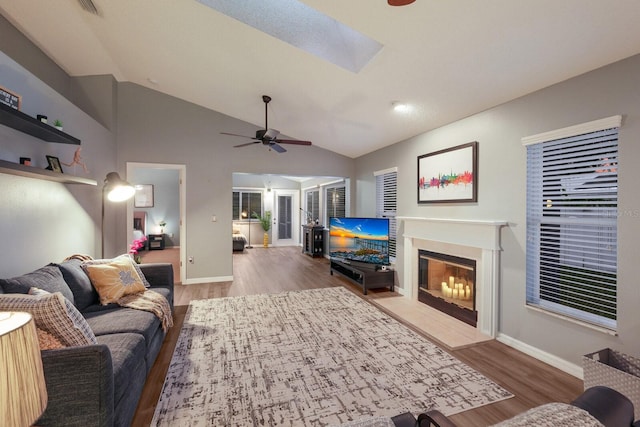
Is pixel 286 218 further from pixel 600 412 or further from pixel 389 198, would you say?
pixel 600 412

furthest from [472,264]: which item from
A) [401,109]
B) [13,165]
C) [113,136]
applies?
[113,136]

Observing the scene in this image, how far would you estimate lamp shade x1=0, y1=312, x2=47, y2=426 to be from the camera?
75 centimetres

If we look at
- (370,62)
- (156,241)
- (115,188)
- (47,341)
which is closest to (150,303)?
(47,341)

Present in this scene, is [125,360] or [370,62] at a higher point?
[370,62]

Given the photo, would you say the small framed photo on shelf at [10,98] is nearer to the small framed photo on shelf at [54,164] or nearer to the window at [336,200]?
the small framed photo on shelf at [54,164]

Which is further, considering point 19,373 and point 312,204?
point 312,204

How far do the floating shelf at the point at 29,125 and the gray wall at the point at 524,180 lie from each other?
13.6ft

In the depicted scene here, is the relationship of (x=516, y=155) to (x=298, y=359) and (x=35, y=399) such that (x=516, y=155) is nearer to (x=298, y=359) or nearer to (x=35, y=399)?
(x=298, y=359)

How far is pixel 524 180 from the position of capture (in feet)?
8.96

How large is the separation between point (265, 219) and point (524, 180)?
26.1 ft

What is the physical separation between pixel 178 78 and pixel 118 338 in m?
3.65

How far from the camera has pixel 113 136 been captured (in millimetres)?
4488

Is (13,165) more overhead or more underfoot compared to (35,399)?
more overhead

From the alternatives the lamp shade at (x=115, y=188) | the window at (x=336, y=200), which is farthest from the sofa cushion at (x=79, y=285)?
the window at (x=336, y=200)
